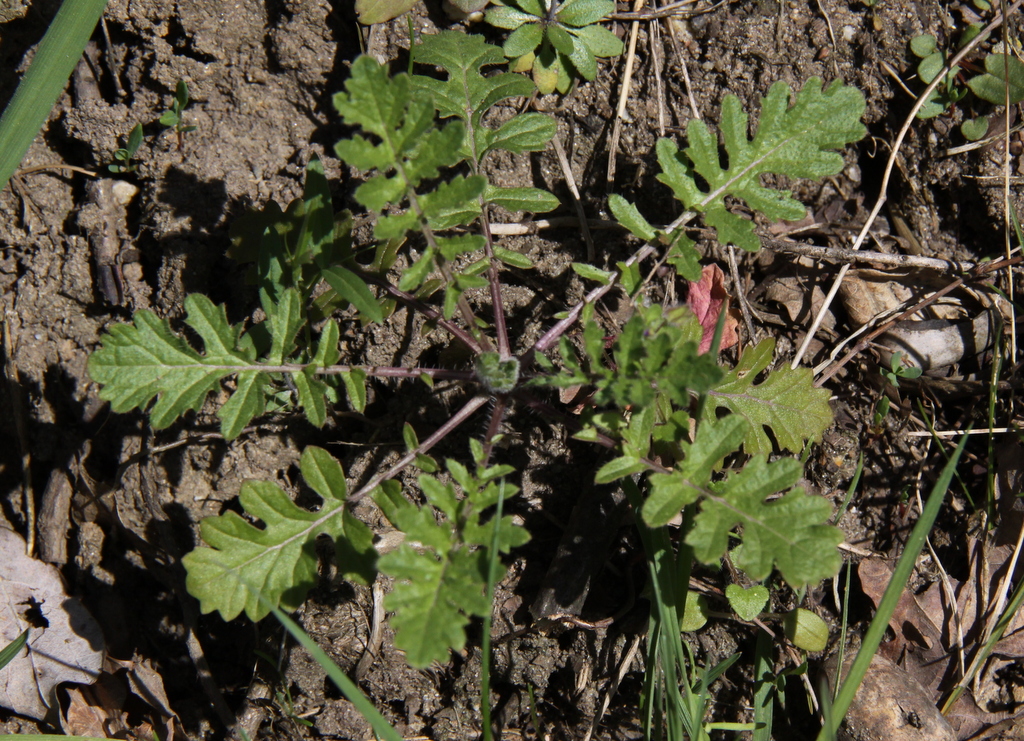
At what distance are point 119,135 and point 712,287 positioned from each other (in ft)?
8.76

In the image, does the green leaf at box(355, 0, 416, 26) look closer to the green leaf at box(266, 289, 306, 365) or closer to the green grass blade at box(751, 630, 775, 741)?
the green leaf at box(266, 289, 306, 365)

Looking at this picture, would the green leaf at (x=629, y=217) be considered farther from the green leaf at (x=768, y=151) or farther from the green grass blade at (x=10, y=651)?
the green grass blade at (x=10, y=651)

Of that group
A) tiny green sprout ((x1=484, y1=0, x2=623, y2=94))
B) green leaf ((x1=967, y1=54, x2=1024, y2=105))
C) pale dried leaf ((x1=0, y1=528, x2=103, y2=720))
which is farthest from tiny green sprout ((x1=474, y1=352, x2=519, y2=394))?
green leaf ((x1=967, y1=54, x2=1024, y2=105))

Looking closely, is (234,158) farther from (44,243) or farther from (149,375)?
(149,375)

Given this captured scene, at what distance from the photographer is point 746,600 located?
9.11 ft

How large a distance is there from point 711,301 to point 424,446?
144cm

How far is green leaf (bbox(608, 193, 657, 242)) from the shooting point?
273 centimetres

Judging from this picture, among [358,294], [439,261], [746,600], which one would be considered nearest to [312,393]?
[358,294]

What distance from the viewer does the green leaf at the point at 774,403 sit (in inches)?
110

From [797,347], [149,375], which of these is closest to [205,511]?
[149,375]

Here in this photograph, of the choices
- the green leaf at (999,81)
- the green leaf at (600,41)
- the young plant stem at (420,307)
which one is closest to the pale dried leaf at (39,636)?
the young plant stem at (420,307)

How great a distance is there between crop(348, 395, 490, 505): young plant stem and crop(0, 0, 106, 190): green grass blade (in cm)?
169

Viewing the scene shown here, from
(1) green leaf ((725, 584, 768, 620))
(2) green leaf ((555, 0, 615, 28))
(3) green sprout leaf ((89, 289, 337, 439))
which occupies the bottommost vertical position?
(1) green leaf ((725, 584, 768, 620))

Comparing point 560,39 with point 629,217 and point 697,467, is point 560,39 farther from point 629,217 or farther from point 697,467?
point 697,467
